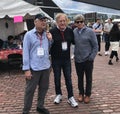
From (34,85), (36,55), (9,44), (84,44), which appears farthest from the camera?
(9,44)

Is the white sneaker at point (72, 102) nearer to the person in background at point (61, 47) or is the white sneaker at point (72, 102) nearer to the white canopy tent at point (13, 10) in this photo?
the person in background at point (61, 47)

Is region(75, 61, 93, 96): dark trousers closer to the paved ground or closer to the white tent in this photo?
the paved ground

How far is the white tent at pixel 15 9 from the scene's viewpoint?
39.2 feet

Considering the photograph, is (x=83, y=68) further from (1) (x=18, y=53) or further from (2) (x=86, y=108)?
(1) (x=18, y=53)

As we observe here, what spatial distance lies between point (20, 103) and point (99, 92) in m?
1.97

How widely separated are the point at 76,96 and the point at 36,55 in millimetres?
2144

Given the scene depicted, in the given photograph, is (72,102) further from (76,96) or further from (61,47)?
(61,47)

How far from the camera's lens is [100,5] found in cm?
716

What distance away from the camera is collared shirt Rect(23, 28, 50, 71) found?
5.98 meters

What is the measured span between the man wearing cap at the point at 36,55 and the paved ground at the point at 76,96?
750mm

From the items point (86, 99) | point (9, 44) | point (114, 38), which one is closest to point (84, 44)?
point (86, 99)

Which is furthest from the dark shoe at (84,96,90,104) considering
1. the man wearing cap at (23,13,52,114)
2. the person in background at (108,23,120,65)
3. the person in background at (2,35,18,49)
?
the person in background at (108,23,120,65)

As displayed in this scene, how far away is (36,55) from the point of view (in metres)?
6.03

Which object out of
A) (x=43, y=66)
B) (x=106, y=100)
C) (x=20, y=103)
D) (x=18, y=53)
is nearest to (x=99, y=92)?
(x=106, y=100)
